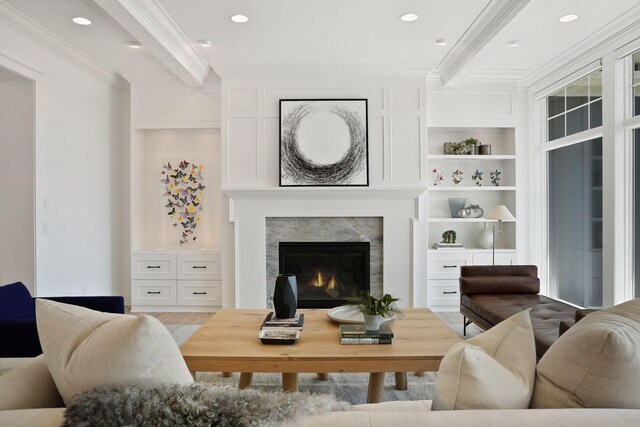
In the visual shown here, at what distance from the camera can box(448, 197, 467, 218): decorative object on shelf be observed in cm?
505

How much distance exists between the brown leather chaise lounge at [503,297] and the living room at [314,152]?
2.49 feet

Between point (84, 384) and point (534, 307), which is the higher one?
point (84, 384)

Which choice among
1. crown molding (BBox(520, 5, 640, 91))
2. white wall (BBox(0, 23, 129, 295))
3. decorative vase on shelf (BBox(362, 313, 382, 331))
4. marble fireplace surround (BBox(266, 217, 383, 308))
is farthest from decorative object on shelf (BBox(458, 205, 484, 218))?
white wall (BBox(0, 23, 129, 295))

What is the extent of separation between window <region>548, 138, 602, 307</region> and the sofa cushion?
4324mm

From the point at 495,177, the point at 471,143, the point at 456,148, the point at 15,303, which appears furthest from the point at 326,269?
the point at 15,303

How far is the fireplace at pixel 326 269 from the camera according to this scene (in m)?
4.71

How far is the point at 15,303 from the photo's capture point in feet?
8.38

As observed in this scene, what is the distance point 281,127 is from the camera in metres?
4.62

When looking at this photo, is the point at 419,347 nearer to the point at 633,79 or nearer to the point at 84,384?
the point at 84,384

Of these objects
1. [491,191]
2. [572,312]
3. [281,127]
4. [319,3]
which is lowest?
[572,312]

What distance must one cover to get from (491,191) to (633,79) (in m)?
1.95

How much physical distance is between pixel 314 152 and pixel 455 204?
1803mm

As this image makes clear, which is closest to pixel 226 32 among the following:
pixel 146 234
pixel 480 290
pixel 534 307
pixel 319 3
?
pixel 319 3

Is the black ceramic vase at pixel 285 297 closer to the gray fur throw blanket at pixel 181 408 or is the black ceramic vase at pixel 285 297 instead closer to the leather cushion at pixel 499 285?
the gray fur throw blanket at pixel 181 408
